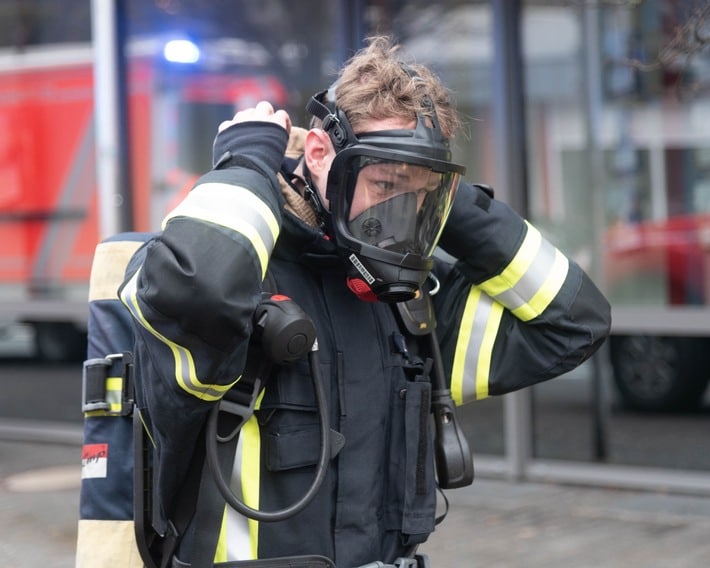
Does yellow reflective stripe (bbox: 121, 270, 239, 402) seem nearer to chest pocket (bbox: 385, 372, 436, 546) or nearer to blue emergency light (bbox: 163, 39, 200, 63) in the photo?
chest pocket (bbox: 385, 372, 436, 546)

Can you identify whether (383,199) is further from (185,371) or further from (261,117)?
(185,371)

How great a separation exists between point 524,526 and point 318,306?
355 cm

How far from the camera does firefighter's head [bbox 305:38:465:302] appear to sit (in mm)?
2094

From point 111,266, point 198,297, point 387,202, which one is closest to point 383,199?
point 387,202

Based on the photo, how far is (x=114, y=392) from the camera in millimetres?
2373

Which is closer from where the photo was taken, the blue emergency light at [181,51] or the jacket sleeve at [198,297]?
the jacket sleeve at [198,297]

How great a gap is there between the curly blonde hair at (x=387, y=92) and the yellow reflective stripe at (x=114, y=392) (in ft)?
2.46

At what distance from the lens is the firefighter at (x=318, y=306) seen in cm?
196

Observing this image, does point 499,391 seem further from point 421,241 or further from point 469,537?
point 469,537

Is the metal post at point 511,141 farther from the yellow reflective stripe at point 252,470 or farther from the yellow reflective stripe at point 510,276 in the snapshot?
the yellow reflective stripe at point 252,470

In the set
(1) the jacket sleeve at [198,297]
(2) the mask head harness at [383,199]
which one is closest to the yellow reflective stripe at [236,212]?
(1) the jacket sleeve at [198,297]

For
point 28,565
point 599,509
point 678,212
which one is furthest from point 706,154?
point 28,565

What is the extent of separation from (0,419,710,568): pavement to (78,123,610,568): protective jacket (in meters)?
A: 2.53

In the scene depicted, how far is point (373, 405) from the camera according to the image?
224 centimetres
